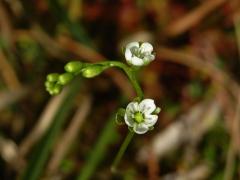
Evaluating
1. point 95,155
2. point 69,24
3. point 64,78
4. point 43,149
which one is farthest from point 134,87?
point 69,24

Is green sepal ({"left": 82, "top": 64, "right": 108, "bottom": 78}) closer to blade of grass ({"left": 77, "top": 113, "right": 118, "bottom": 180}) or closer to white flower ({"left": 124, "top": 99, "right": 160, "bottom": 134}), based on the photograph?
white flower ({"left": 124, "top": 99, "right": 160, "bottom": 134})

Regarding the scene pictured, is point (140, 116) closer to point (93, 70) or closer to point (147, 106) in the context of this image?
point (147, 106)

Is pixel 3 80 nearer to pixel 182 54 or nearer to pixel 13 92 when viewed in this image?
pixel 13 92

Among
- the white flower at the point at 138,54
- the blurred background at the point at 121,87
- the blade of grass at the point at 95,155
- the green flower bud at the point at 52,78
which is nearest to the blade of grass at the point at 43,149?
the blurred background at the point at 121,87

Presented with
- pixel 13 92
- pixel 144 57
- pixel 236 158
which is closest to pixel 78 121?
pixel 13 92

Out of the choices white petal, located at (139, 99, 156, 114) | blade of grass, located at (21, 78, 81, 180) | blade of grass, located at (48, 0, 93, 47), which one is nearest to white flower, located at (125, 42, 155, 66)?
white petal, located at (139, 99, 156, 114)

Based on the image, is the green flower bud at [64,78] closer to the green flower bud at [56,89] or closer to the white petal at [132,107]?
the green flower bud at [56,89]
